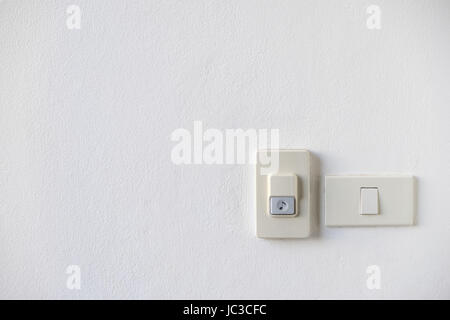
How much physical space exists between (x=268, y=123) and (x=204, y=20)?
0.16 m

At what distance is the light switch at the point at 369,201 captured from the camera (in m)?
0.55

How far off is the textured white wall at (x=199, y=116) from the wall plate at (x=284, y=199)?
0.07 ft

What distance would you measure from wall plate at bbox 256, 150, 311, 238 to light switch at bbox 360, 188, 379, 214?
70 mm

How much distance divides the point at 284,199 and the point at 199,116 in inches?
6.1

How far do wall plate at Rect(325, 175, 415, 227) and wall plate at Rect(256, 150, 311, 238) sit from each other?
34mm

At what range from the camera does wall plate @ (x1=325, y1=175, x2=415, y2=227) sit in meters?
0.55

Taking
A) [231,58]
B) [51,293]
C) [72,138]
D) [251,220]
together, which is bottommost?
[51,293]

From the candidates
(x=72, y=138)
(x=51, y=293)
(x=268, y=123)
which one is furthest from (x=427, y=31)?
(x=51, y=293)

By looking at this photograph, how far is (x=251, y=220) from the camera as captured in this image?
0.56 m

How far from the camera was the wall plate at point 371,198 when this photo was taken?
55 cm

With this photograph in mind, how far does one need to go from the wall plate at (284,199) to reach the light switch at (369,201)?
70mm

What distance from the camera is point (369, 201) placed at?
55 centimetres

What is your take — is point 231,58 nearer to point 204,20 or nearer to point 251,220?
point 204,20

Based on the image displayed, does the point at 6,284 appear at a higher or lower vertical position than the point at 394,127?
lower
